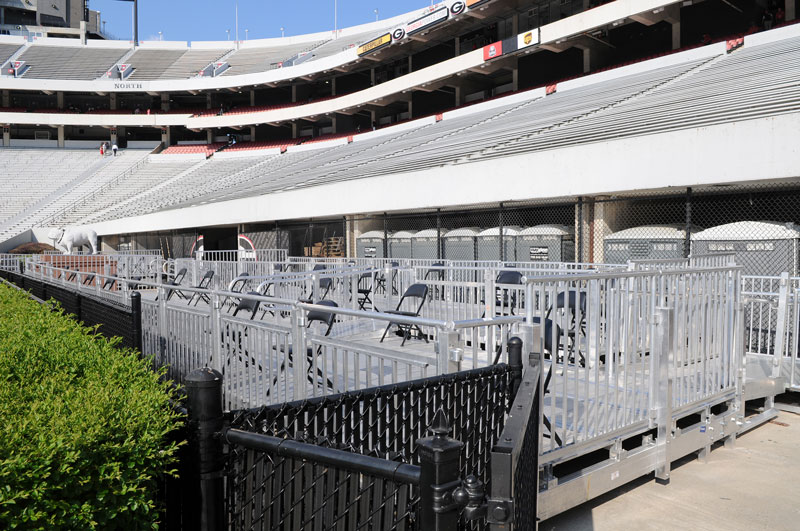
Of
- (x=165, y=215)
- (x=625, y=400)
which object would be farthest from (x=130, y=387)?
(x=165, y=215)

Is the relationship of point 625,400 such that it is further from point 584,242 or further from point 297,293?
point 584,242

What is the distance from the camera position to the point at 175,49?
60812mm

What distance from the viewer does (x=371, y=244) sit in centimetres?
2295

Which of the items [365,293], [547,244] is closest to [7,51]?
[547,244]

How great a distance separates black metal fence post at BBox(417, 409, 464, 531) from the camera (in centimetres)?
159

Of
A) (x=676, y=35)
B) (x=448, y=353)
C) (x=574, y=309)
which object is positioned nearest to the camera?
(x=448, y=353)

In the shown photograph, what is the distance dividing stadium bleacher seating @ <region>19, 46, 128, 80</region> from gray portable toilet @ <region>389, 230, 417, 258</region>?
146 ft

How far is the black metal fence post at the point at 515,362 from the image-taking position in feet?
11.7

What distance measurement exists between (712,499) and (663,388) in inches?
37.7

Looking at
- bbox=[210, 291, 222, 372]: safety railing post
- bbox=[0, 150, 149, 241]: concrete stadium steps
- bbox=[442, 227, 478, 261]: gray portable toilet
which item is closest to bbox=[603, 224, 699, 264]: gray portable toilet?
bbox=[442, 227, 478, 261]: gray portable toilet

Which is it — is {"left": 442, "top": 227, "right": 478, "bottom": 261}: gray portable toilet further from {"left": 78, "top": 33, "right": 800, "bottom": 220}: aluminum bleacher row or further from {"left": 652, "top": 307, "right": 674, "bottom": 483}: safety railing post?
{"left": 652, "top": 307, "right": 674, "bottom": 483}: safety railing post

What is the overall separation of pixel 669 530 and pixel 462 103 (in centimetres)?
3504

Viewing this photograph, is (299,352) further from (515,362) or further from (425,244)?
(425,244)

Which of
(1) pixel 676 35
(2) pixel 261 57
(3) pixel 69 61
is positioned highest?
(2) pixel 261 57
